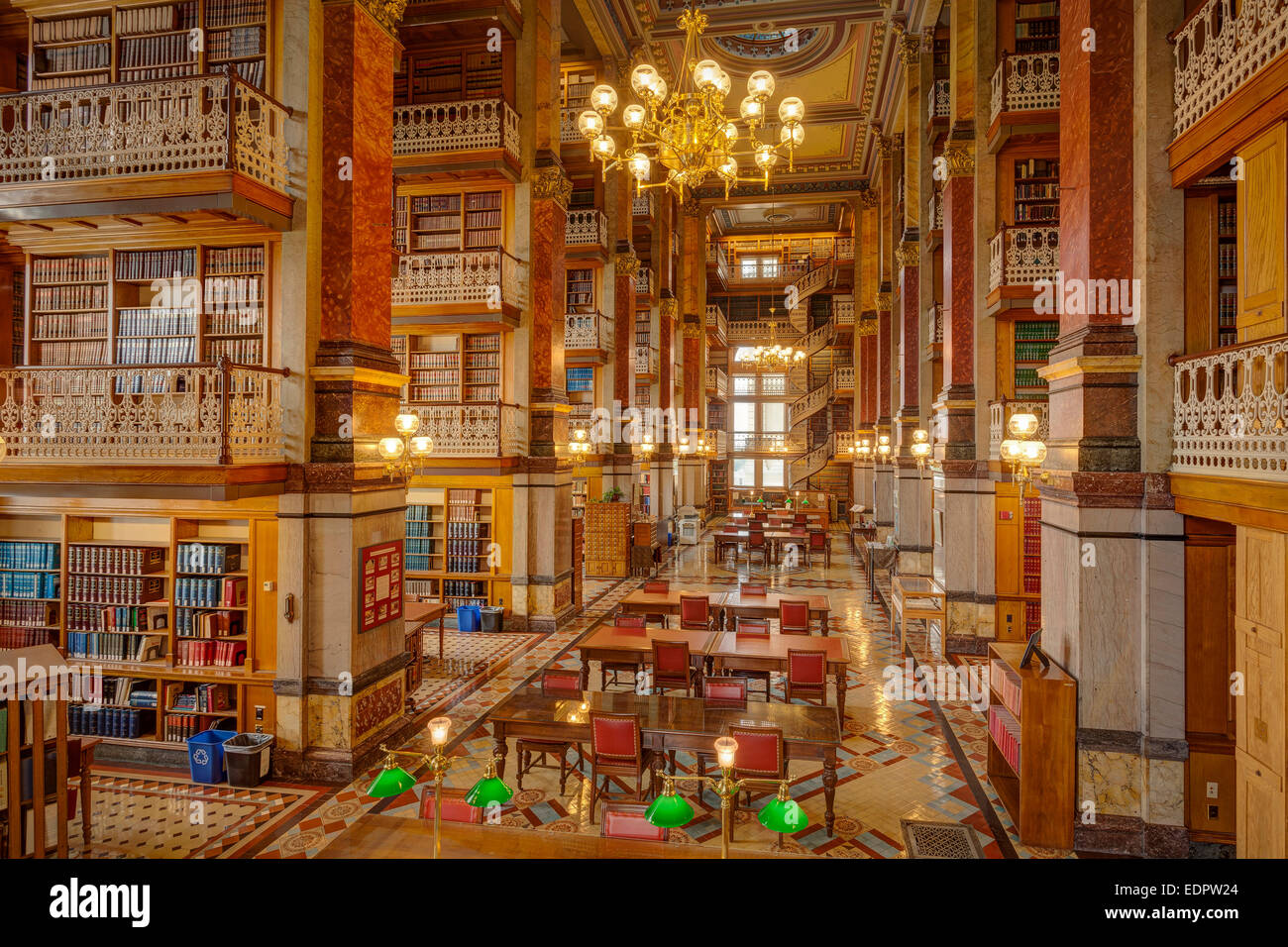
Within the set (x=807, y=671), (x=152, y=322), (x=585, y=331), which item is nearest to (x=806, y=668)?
(x=807, y=671)

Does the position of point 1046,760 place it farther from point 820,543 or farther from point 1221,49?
point 820,543

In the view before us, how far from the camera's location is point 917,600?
39.0 ft

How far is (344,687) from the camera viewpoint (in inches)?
259

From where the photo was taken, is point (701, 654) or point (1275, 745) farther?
point (701, 654)

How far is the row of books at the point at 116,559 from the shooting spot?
7.39 meters

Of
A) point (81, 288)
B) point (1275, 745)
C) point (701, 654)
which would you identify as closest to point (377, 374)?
point (81, 288)

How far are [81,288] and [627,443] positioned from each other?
12.5 metres

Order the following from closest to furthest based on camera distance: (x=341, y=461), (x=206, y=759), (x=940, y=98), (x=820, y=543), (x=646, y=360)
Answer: (x=206, y=759)
(x=341, y=461)
(x=940, y=98)
(x=820, y=543)
(x=646, y=360)

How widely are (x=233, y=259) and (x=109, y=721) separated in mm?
5078

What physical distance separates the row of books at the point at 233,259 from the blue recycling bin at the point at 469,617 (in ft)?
21.5

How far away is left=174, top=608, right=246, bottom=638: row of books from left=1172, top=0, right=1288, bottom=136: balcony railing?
954cm

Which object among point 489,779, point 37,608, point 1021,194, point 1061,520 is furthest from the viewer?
point 1021,194

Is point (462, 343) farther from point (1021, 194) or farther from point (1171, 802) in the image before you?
point (1171, 802)

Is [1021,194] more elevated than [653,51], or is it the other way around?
[653,51]
